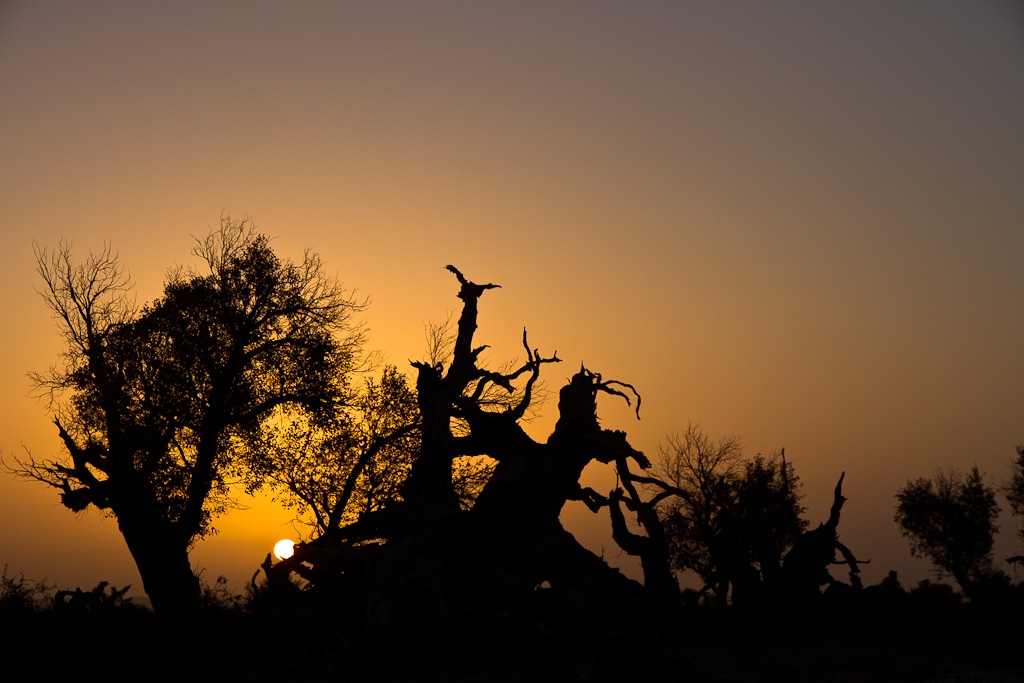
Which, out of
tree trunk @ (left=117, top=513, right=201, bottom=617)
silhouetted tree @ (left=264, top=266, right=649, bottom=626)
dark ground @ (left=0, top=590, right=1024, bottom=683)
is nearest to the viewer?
dark ground @ (left=0, top=590, right=1024, bottom=683)

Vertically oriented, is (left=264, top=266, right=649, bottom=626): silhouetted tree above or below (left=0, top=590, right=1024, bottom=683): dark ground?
above

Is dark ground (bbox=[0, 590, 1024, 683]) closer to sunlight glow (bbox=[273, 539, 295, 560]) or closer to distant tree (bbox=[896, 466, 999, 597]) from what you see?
sunlight glow (bbox=[273, 539, 295, 560])

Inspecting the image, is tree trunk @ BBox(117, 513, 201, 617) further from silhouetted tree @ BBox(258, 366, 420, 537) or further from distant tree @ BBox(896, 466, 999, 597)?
distant tree @ BBox(896, 466, 999, 597)

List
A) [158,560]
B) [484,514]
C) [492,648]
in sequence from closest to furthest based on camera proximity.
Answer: [492,648] → [484,514] → [158,560]

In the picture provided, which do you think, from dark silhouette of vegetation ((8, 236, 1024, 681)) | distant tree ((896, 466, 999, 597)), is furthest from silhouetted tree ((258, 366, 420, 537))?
distant tree ((896, 466, 999, 597))

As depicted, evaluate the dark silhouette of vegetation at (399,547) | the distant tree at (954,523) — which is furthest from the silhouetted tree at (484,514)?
the distant tree at (954,523)

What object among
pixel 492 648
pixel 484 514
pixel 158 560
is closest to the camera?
pixel 492 648

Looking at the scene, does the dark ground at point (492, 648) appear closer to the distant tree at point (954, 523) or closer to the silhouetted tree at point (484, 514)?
the silhouetted tree at point (484, 514)

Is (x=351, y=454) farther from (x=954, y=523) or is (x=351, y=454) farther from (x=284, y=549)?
(x=954, y=523)

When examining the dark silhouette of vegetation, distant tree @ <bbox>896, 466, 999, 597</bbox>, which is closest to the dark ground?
the dark silhouette of vegetation

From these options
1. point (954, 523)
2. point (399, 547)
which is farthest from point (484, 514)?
point (954, 523)

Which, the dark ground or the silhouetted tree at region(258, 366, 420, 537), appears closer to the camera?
the dark ground

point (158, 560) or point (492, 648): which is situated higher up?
point (158, 560)

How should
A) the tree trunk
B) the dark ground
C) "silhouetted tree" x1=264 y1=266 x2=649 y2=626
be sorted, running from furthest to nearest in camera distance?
the tree trunk, "silhouetted tree" x1=264 y1=266 x2=649 y2=626, the dark ground
